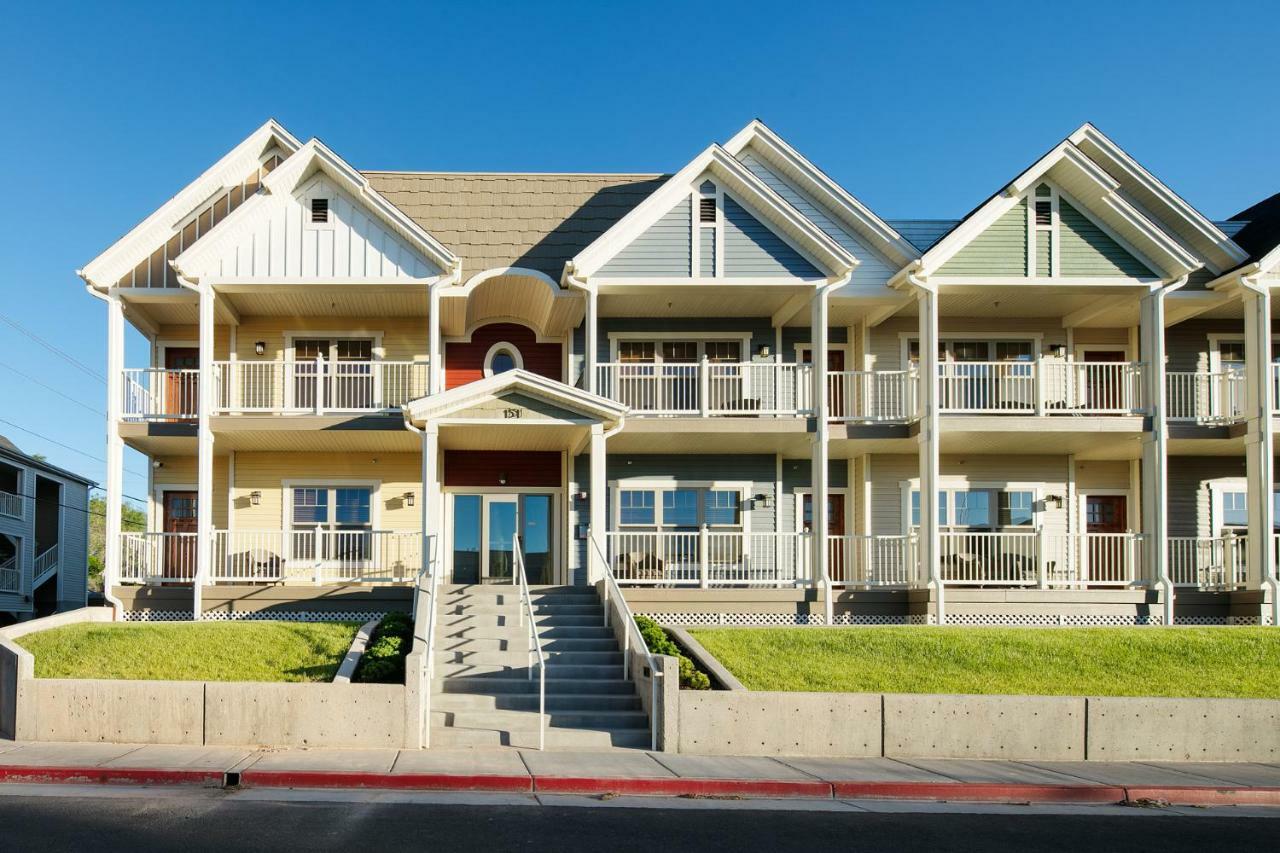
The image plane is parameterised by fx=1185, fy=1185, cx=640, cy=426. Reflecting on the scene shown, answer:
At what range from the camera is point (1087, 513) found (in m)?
24.8

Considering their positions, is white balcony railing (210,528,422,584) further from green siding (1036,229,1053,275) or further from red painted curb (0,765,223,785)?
green siding (1036,229,1053,275)

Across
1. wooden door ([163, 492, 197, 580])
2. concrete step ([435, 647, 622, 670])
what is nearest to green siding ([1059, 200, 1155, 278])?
concrete step ([435, 647, 622, 670])

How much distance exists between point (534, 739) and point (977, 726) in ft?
17.3

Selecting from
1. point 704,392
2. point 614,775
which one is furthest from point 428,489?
point 614,775

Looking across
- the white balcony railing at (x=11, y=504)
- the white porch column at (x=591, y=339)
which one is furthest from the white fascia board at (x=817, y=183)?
the white balcony railing at (x=11, y=504)

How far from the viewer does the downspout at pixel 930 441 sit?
70.5ft

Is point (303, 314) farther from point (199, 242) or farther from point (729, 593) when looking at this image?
point (729, 593)

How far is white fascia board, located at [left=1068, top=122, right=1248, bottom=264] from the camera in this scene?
22328 millimetres

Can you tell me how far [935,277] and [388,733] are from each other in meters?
13.4

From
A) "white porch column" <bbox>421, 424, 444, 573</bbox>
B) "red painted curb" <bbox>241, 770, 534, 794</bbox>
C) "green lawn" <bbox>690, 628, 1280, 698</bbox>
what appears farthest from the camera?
"white porch column" <bbox>421, 424, 444, 573</bbox>

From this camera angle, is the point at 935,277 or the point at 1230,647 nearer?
the point at 1230,647

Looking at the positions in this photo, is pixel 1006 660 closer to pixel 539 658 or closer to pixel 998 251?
pixel 539 658

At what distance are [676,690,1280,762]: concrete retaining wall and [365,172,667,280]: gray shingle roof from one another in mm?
11227

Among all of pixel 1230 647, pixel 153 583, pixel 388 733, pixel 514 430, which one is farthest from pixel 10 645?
pixel 1230 647
